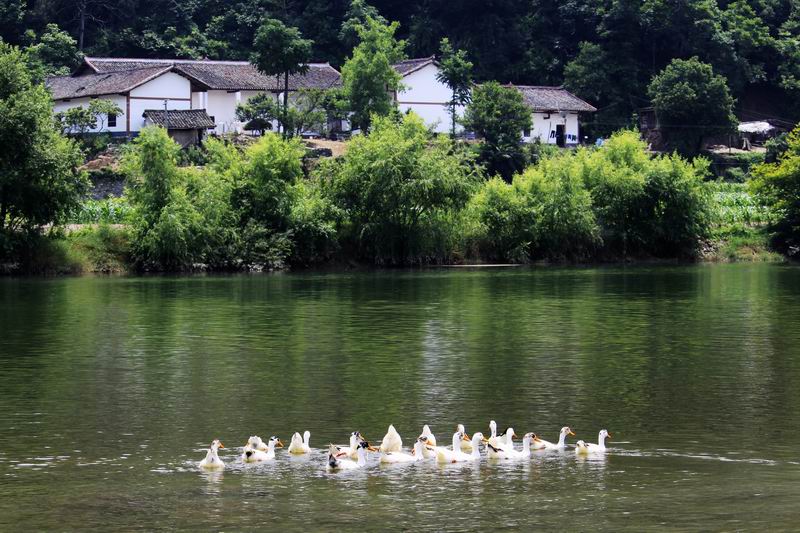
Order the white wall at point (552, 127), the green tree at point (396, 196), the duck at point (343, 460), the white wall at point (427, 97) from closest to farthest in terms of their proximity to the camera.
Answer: the duck at point (343, 460) < the green tree at point (396, 196) < the white wall at point (427, 97) < the white wall at point (552, 127)

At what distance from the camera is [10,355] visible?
38.0 metres

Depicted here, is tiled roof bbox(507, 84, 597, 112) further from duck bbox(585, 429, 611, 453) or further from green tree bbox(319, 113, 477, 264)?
duck bbox(585, 429, 611, 453)

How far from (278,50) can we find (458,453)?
73.6 meters

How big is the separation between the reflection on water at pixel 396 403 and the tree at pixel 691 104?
51701mm

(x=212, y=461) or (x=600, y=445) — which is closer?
(x=212, y=461)

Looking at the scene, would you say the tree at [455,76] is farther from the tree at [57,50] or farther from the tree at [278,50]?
the tree at [57,50]

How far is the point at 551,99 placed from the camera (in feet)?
351

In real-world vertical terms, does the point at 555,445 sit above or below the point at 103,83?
below

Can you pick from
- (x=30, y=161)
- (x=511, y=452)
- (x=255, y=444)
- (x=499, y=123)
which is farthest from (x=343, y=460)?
(x=499, y=123)

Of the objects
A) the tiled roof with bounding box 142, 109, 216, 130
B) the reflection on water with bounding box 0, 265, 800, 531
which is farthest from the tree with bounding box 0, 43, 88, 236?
the tiled roof with bounding box 142, 109, 216, 130

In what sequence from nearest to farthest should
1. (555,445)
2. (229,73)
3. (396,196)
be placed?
(555,445), (396,196), (229,73)

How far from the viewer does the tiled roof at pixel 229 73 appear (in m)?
98.2

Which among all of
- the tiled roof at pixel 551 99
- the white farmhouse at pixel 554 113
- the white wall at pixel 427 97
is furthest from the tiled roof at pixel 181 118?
the white farmhouse at pixel 554 113

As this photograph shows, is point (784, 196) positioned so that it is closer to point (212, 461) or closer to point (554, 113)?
point (554, 113)
